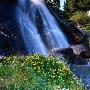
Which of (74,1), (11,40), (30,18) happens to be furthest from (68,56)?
(74,1)

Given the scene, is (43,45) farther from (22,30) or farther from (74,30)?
(74,30)

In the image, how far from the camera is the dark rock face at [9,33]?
3048 cm

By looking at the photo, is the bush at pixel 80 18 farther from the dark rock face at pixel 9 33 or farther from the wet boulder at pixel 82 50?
the dark rock face at pixel 9 33

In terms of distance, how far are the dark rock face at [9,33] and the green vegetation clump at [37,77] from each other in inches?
568

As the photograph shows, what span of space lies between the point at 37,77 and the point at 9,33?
1921 centimetres

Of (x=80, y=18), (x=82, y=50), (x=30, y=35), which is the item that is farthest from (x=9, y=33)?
(x=80, y=18)

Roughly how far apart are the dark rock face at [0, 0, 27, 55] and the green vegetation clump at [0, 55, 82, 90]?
47.4ft

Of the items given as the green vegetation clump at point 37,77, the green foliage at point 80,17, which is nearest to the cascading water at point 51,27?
the green foliage at point 80,17

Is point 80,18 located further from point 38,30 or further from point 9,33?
point 9,33

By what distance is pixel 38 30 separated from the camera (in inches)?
1412

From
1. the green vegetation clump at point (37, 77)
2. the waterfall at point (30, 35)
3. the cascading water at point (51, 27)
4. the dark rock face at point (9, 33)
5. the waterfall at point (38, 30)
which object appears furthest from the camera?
the cascading water at point (51, 27)

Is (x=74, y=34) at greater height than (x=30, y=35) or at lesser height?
lesser

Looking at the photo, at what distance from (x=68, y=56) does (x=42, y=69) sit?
53.9 ft

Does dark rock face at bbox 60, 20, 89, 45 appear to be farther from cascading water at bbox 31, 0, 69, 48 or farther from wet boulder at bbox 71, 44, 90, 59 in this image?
wet boulder at bbox 71, 44, 90, 59
